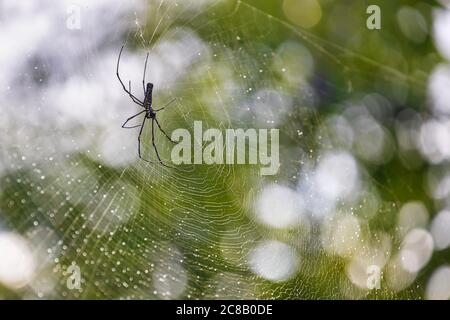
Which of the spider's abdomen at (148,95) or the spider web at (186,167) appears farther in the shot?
the spider's abdomen at (148,95)

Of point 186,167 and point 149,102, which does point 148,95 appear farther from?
point 186,167

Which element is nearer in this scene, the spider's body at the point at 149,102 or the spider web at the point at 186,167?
the spider web at the point at 186,167

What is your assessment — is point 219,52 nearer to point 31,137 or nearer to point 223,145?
point 223,145

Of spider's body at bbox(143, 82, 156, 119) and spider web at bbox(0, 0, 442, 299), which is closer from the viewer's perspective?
spider web at bbox(0, 0, 442, 299)

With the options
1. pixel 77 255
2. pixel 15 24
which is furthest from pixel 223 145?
pixel 15 24

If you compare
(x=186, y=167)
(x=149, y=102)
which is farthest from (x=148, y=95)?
(x=186, y=167)

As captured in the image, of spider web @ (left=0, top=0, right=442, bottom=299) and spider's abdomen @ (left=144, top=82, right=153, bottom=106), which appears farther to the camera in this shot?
spider's abdomen @ (left=144, top=82, right=153, bottom=106)

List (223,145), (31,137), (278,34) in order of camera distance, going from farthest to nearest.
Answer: (278,34) < (223,145) < (31,137)

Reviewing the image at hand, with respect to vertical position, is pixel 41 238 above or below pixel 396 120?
below
